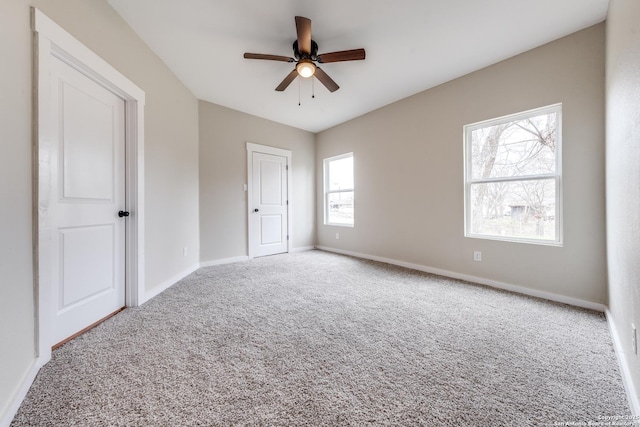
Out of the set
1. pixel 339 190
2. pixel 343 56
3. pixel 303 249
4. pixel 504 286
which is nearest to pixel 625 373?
pixel 504 286

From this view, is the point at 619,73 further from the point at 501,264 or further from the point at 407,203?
the point at 407,203

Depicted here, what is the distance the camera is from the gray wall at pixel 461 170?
6.93 ft

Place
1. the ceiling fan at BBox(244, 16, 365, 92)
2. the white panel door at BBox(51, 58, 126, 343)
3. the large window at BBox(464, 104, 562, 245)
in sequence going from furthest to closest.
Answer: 1. the large window at BBox(464, 104, 562, 245)
2. the ceiling fan at BBox(244, 16, 365, 92)
3. the white panel door at BBox(51, 58, 126, 343)

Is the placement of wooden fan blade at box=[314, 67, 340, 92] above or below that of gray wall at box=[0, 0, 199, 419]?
above

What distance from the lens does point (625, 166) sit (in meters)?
1.31

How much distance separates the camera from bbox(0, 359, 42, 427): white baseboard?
100 cm

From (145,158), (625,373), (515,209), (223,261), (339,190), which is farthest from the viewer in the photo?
(339,190)

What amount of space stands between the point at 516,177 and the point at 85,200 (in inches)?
161

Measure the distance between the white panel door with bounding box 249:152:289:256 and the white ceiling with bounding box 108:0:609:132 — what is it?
143 cm

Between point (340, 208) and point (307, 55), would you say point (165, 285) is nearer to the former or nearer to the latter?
point (307, 55)

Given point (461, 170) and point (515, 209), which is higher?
point (461, 170)

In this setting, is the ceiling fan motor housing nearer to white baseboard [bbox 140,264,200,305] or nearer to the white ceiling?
the white ceiling

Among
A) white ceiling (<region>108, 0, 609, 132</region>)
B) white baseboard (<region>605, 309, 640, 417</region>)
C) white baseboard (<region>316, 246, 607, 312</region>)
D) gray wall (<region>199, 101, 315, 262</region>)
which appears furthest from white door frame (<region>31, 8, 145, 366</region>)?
white baseboard (<region>316, 246, 607, 312</region>)

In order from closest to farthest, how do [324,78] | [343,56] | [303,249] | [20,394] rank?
[20,394], [343,56], [324,78], [303,249]
